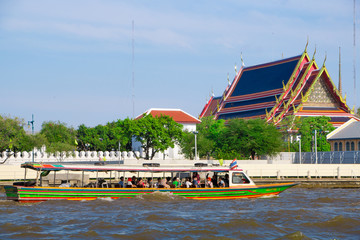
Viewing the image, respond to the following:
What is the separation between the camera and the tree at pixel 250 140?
181 ft

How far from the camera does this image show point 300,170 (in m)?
45.8

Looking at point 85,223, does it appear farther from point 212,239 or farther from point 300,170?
point 300,170

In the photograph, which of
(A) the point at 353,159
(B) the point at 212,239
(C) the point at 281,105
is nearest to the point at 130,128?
(A) the point at 353,159

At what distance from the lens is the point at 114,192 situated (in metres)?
25.4

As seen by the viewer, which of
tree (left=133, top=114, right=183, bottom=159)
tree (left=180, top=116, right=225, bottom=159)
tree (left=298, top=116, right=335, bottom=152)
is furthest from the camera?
tree (left=180, top=116, right=225, bottom=159)

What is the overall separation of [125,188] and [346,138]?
3533 cm

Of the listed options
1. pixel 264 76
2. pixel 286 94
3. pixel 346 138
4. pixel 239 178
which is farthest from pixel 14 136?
pixel 264 76

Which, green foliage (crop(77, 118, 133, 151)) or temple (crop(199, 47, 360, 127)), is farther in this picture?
green foliage (crop(77, 118, 133, 151))

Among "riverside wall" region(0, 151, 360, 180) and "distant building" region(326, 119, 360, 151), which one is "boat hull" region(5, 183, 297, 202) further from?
"distant building" region(326, 119, 360, 151)

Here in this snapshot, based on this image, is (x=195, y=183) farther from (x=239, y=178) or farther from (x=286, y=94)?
(x=286, y=94)

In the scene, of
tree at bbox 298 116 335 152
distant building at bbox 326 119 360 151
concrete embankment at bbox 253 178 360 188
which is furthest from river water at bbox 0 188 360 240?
tree at bbox 298 116 335 152

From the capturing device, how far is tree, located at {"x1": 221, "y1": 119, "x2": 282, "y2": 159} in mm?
55062

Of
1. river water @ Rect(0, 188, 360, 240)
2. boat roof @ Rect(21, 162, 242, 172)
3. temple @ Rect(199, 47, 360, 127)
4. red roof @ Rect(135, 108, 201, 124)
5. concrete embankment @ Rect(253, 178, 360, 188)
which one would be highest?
temple @ Rect(199, 47, 360, 127)

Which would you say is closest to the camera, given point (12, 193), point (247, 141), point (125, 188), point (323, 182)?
point (12, 193)
